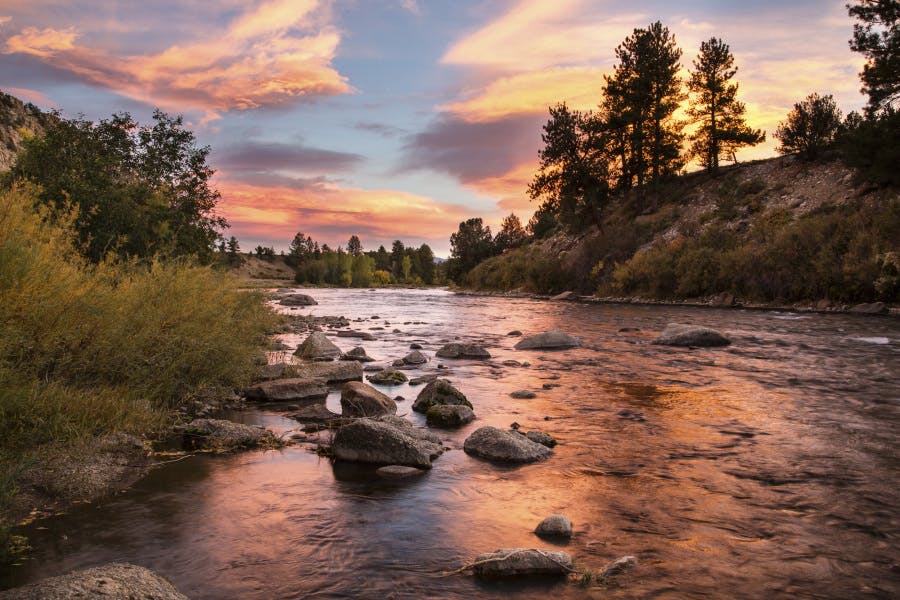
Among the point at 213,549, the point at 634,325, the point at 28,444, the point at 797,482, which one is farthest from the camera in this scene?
the point at 634,325

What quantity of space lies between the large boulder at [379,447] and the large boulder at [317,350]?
942 centimetres

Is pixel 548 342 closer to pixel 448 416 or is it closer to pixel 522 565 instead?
pixel 448 416

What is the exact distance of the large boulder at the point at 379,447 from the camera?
7.41m

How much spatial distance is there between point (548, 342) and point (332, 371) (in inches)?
351

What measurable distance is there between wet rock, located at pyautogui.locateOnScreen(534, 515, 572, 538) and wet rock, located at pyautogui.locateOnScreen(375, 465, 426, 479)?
82.1 inches

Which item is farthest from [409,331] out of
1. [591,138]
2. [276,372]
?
[591,138]

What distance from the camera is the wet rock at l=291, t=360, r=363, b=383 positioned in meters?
13.3

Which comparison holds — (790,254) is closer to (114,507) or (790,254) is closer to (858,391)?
(858,391)

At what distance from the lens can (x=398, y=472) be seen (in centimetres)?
711

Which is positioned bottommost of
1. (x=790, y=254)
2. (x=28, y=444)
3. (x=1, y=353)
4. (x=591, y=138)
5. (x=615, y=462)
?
(x=615, y=462)

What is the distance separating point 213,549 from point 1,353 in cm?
304

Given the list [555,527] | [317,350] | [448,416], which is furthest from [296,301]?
[555,527]

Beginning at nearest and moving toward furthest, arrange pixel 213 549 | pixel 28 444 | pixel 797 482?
1. pixel 213 549
2. pixel 28 444
3. pixel 797 482

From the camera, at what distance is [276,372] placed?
43.1 ft
